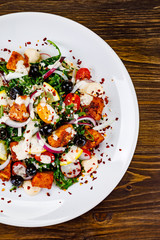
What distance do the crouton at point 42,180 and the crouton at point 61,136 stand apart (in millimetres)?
295

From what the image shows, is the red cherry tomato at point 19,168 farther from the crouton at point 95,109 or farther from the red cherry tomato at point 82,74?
the red cherry tomato at point 82,74

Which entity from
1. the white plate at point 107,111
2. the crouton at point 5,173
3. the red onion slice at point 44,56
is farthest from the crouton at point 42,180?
the red onion slice at point 44,56

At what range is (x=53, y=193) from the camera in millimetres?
2270

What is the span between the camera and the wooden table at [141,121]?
2387 millimetres

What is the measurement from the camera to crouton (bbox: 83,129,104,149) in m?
2.26

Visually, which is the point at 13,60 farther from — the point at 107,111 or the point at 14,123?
the point at 107,111

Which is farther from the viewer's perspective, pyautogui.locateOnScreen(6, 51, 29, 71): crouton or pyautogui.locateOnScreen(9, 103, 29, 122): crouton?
pyautogui.locateOnScreen(6, 51, 29, 71): crouton

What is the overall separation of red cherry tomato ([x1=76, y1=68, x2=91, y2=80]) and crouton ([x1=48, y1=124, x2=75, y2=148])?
48cm

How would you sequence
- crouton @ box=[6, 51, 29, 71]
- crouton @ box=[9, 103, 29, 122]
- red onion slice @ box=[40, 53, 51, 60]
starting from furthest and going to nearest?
red onion slice @ box=[40, 53, 51, 60] < crouton @ box=[6, 51, 29, 71] < crouton @ box=[9, 103, 29, 122]

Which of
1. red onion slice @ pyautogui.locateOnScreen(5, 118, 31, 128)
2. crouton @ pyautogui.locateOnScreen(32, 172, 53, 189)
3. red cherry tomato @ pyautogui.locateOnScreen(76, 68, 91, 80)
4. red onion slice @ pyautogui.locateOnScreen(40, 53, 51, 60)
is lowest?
crouton @ pyautogui.locateOnScreen(32, 172, 53, 189)

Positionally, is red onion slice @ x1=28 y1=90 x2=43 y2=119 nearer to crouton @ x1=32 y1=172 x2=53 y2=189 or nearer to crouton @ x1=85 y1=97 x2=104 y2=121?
crouton @ x1=85 y1=97 x2=104 y2=121

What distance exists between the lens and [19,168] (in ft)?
7.31

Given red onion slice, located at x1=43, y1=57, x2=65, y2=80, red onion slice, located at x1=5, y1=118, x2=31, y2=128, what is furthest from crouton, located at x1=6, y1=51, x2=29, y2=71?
red onion slice, located at x1=5, y1=118, x2=31, y2=128

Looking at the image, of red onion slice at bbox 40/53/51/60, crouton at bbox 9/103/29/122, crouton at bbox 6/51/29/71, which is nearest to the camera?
crouton at bbox 9/103/29/122
